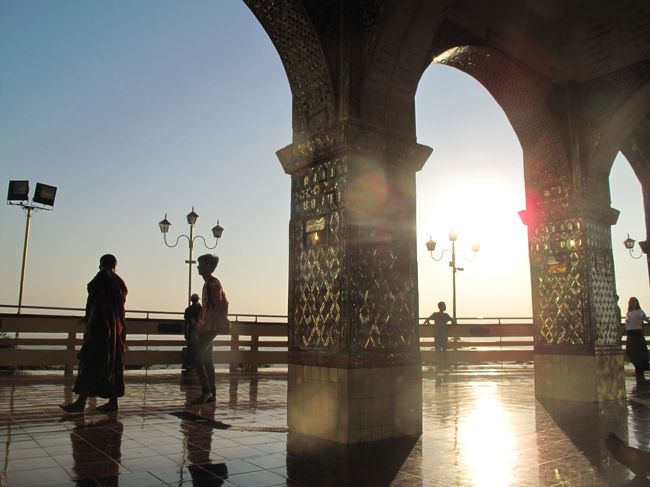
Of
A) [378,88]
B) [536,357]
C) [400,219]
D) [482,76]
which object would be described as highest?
[482,76]

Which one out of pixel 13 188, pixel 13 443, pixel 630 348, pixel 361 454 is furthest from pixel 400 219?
pixel 13 188

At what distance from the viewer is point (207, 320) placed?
686 centimetres

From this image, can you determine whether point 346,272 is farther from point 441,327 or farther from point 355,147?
point 441,327

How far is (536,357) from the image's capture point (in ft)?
27.2

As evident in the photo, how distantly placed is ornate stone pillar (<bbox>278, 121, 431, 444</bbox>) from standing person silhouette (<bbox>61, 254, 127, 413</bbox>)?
7.26ft

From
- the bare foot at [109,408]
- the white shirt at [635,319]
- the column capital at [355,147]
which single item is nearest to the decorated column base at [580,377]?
the white shirt at [635,319]

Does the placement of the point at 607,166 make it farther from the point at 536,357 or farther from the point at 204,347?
the point at 204,347

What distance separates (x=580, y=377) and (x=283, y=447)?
533cm

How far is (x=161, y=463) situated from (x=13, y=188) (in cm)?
2020

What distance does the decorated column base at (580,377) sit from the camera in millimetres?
7613

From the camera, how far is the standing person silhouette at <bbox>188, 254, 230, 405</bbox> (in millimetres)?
6859

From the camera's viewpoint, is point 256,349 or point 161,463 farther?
point 256,349

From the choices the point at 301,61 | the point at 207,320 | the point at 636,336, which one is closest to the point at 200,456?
the point at 207,320

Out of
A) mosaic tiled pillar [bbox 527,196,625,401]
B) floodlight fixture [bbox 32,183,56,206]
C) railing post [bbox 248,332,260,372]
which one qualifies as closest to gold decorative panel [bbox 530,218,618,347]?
mosaic tiled pillar [bbox 527,196,625,401]
